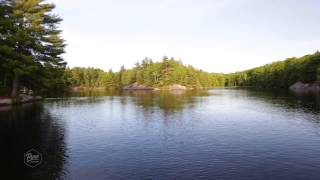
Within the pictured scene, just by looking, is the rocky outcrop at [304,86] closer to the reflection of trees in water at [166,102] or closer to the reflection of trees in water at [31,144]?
Answer: the reflection of trees in water at [166,102]

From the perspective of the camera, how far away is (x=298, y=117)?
5444 centimetres

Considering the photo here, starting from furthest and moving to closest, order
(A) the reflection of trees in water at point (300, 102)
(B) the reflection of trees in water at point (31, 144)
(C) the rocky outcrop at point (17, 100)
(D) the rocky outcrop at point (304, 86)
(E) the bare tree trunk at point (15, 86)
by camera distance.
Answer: (D) the rocky outcrop at point (304, 86)
(A) the reflection of trees in water at point (300, 102)
(E) the bare tree trunk at point (15, 86)
(C) the rocky outcrop at point (17, 100)
(B) the reflection of trees in water at point (31, 144)

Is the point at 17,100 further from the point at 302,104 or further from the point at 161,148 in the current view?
the point at 302,104

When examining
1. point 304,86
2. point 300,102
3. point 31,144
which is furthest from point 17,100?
point 304,86

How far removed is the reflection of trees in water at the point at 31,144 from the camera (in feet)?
76.5

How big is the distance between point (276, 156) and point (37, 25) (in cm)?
6242

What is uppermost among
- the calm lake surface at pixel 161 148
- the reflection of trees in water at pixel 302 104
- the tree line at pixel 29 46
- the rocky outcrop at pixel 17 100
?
the tree line at pixel 29 46

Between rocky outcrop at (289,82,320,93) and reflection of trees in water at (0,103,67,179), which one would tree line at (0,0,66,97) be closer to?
reflection of trees in water at (0,103,67,179)

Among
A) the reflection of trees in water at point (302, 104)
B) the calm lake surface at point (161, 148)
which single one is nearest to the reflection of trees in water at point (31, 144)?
the calm lake surface at point (161, 148)

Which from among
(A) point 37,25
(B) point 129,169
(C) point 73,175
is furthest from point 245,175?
(A) point 37,25

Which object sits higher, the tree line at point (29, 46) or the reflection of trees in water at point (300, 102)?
the tree line at point (29, 46)

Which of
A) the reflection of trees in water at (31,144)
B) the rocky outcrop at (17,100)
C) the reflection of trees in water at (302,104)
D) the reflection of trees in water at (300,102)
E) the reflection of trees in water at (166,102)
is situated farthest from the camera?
the reflection of trees in water at (166,102)

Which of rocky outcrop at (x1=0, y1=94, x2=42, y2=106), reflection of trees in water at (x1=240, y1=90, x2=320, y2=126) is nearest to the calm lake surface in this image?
reflection of trees in water at (x1=240, y1=90, x2=320, y2=126)

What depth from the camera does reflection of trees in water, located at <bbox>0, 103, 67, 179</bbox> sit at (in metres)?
23.3
